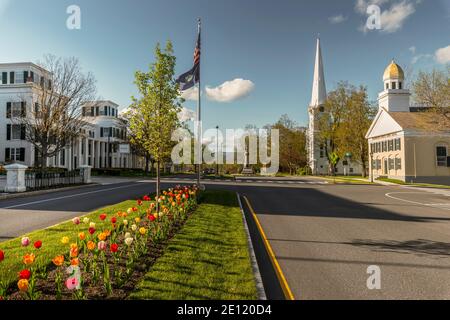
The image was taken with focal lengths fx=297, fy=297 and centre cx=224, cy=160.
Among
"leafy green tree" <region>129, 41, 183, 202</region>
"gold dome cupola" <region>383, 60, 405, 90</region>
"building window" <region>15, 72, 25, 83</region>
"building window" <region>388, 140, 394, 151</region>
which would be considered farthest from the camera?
"gold dome cupola" <region>383, 60, 405, 90</region>

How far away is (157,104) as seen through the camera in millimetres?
10656

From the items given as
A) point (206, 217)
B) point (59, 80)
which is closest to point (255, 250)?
point (206, 217)

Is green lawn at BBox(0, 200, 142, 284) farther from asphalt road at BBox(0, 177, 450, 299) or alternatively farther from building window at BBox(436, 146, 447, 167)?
building window at BBox(436, 146, 447, 167)

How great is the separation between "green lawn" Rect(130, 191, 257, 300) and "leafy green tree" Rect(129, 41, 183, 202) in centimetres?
340

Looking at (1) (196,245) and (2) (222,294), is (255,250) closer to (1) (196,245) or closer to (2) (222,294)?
(1) (196,245)

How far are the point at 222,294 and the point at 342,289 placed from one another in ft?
6.98

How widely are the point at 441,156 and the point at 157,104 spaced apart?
38.4m

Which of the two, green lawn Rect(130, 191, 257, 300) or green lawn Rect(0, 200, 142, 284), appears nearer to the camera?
green lawn Rect(130, 191, 257, 300)

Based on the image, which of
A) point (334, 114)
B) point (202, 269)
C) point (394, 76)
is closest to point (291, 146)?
point (334, 114)

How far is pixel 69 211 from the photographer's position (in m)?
12.5

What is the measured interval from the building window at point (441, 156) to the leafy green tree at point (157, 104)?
1468 inches

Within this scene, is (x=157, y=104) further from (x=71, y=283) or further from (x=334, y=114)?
(x=334, y=114)

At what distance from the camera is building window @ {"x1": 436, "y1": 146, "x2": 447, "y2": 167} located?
1416 inches

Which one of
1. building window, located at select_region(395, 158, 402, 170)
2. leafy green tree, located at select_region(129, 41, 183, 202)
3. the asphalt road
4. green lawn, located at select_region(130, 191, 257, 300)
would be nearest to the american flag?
leafy green tree, located at select_region(129, 41, 183, 202)
